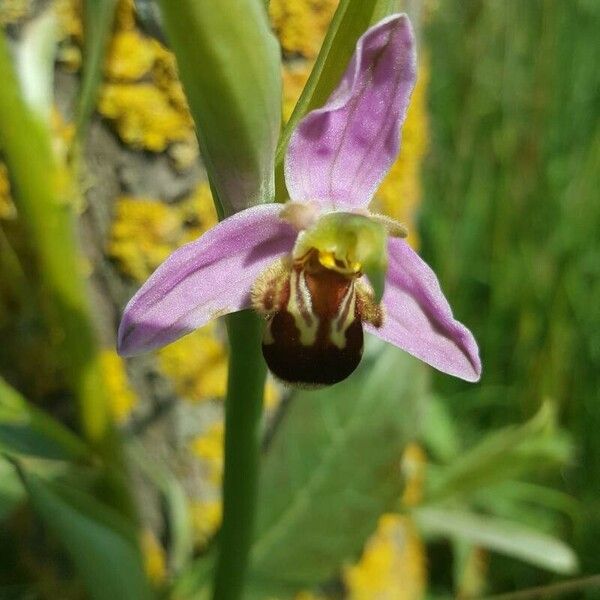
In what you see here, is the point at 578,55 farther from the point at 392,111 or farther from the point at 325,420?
the point at 392,111

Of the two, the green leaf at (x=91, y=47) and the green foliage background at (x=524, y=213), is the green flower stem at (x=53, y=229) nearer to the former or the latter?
the green leaf at (x=91, y=47)

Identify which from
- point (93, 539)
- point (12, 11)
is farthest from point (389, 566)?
point (12, 11)

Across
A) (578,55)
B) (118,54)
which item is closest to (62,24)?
(118,54)

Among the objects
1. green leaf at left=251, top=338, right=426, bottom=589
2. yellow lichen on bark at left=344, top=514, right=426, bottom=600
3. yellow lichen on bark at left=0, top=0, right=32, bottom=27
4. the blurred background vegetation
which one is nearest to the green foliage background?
the blurred background vegetation

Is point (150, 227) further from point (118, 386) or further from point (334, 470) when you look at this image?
point (334, 470)

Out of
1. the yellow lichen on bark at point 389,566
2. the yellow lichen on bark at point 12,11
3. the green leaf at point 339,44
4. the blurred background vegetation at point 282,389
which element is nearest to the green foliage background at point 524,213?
the blurred background vegetation at point 282,389

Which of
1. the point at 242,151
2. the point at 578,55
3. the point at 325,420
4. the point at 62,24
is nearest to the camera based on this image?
the point at 242,151

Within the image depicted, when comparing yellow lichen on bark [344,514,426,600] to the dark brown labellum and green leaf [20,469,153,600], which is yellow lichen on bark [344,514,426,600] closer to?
green leaf [20,469,153,600]
